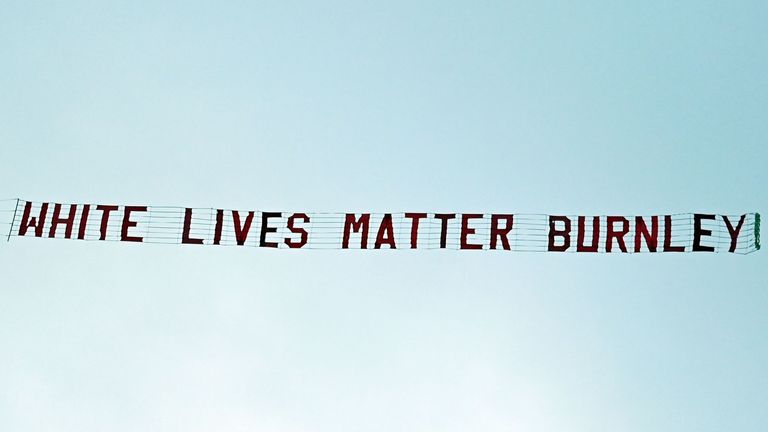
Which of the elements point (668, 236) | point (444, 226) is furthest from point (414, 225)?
point (668, 236)

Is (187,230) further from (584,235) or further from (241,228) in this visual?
(584,235)

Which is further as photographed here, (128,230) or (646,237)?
(128,230)

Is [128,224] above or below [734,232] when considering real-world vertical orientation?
below

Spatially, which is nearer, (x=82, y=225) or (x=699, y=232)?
(x=699, y=232)

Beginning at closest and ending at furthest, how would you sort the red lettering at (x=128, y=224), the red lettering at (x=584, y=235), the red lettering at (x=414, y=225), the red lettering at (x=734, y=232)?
1. the red lettering at (x=734, y=232)
2. the red lettering at (x=584, y=235)
3. the red lettering at (x=414, y=225)
4. the red lettering at (x=128, y=224)

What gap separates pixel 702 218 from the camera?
2653 cm

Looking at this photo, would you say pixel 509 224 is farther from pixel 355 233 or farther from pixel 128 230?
pixel 128 230

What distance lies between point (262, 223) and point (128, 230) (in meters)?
3.59

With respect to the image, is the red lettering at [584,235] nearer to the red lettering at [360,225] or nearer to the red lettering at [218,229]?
the red lettering at [360,225]

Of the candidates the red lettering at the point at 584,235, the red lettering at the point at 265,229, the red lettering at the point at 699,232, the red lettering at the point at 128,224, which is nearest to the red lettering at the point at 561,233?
the red lettering at the point at 584,235

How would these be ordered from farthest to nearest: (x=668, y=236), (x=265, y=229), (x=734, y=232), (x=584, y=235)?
(x=265, y=229)
(x=584, y=235)
(x=668, y=236)
(x=734, y=232)

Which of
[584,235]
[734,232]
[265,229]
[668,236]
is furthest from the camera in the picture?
[265,229]

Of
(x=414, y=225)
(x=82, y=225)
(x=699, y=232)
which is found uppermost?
(x=699, y=232)

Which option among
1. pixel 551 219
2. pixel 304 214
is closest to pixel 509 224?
pixel 551 219
